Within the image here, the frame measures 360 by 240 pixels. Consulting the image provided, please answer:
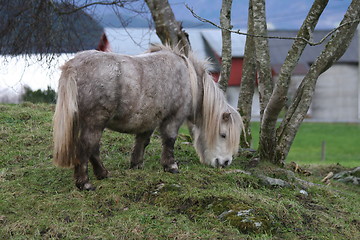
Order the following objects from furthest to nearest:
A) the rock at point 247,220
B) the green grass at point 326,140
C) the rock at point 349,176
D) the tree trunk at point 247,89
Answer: the green grass at point 326,140 < the rock at point 349,176 < the tree trunk at point 247,89 < the rock at point 247,220

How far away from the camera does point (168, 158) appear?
20.8 ft

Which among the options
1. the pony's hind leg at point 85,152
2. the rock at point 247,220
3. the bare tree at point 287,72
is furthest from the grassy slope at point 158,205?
the bare tree at point 287,72

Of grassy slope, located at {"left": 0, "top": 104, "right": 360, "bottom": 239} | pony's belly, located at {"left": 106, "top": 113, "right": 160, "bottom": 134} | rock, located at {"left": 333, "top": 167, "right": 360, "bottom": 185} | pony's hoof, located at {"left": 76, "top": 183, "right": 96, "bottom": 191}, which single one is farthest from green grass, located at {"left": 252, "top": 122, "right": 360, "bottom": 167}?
pony's hoof, located at {"left": 76, "top": 183, "right": 96, "bottom": 191}

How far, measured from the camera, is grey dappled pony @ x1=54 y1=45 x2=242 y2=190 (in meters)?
5.29

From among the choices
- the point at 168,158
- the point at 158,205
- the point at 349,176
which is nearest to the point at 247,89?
the point at 349,176

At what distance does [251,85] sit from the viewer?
8.69 meters

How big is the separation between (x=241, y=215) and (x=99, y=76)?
199 cm

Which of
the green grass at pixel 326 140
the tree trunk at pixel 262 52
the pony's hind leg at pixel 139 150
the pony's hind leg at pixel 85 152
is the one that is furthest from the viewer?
the green grass at pixel 326 140

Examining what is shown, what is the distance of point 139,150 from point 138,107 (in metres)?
0.94

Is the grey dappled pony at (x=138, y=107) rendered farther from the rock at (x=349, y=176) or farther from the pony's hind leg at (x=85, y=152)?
the rock at (x=349, y=176)

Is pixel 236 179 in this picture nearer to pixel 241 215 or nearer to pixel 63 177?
pixel 241 215

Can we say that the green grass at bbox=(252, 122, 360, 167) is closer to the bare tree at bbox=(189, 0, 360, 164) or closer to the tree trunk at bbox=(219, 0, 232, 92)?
the tree trunk at bbox=(219, 0, 232, 92)

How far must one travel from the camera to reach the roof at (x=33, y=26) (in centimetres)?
888

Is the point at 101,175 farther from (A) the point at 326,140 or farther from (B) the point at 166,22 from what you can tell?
(A) the point at 326,140
